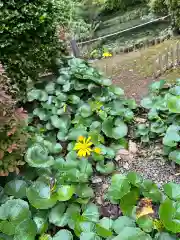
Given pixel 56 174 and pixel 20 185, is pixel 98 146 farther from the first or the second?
pixel 20 185

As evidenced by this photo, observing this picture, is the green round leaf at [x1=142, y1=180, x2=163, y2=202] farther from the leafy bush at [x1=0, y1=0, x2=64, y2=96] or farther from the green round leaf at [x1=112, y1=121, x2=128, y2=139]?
the leafy bush at [x1=0, y1=0, x2=64, y2=96]

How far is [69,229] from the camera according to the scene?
245cm

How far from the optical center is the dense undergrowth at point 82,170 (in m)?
2.30

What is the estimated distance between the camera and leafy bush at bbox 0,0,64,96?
10.8 ft

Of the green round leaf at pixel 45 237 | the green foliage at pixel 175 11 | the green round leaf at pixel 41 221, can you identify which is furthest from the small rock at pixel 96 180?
the green foliage at pixel 175 11

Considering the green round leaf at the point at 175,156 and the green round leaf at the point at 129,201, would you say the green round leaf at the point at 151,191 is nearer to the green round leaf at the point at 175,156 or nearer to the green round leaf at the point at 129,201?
the green round leaf at the point at 129,201

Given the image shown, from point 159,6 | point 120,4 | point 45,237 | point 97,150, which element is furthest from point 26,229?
point 120,4

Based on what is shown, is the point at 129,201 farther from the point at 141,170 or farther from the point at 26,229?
the point at 26,229

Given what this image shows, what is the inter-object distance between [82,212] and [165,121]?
1142mm

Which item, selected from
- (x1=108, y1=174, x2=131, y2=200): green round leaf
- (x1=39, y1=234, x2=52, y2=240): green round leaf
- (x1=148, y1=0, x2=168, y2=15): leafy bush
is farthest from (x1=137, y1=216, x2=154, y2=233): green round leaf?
(x1=148, y1=0, x2=168, y2=15): leafy bush

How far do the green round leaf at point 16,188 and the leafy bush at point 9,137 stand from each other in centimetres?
12

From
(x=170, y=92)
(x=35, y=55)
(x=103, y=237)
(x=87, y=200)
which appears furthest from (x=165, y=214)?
(x=35, y=55)

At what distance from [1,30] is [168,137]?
1.76m

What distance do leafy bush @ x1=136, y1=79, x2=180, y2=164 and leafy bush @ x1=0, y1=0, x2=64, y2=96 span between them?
1152 millimetres
